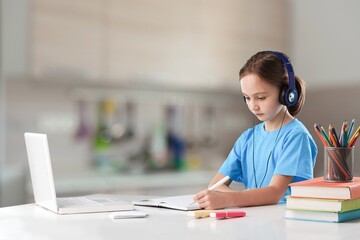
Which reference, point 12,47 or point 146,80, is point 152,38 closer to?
point 146,80

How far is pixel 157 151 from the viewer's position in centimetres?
405

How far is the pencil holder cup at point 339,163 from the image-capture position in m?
1.30

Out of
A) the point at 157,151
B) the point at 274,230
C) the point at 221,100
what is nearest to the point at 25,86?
the point at 157,151

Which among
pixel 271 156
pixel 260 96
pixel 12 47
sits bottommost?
pixel 271 156

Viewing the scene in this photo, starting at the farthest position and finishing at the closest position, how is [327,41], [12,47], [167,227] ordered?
[327,41] < [12,47] < [167,227]

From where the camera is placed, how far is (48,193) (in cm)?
136

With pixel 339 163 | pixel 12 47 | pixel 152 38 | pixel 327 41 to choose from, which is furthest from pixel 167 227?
pixel 327 41

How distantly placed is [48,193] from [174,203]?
29 centimetres

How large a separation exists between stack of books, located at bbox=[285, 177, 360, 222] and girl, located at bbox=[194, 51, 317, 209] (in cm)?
16

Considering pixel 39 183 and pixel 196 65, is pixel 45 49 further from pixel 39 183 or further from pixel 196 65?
pixel 39 183

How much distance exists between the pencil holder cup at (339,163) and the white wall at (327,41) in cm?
300

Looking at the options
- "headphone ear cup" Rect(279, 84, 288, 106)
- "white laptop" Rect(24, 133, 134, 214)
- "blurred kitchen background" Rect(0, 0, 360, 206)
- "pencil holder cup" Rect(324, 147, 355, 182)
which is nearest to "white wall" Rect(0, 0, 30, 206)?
"blurred kitchen background" Rect(0, 0, 360, 206)

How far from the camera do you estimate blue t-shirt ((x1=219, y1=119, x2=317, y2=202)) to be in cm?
144

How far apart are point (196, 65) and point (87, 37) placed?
84 centimetres
